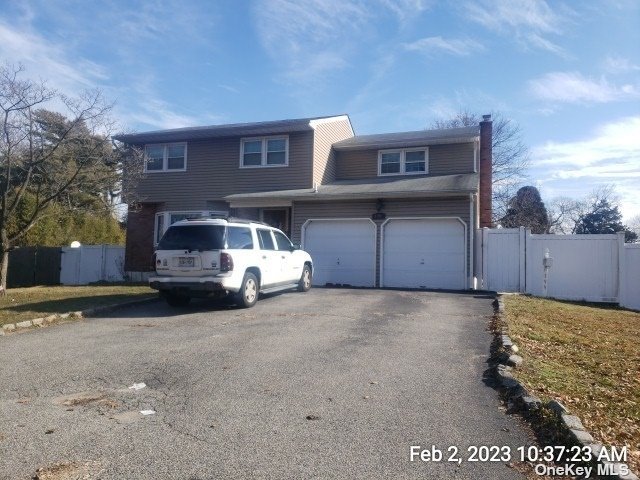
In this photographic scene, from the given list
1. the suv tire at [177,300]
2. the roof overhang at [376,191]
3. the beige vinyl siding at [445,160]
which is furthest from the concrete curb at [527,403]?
the beige vinyl siding at [445,160]

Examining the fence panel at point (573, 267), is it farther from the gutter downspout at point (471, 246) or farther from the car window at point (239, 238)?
the car window at point (239, 238)

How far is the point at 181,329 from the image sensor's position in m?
9.06

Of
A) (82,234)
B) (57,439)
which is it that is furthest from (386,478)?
(82,234)

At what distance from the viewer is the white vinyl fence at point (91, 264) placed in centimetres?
2250

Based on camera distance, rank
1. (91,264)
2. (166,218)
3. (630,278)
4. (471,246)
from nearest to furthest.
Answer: (630,278)
(471,246)
(166,218)
(91,264)

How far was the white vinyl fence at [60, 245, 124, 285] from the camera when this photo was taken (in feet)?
73.8

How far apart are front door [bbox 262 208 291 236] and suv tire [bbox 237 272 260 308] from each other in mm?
8257

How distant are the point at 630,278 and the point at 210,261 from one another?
12226 millimetres

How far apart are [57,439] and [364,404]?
2692mm

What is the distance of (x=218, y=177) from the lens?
20062mm

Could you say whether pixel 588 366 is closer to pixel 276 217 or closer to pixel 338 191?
pixel 338 191

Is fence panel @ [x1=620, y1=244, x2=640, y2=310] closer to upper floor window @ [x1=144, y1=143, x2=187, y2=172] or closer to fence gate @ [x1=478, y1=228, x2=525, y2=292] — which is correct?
fence gate @ [x1=478, y1=228, x2=525, y2=292]

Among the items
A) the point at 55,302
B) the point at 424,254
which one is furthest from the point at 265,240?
the point at 424,254

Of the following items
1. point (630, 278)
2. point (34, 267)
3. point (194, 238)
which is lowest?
point (34, 267)
